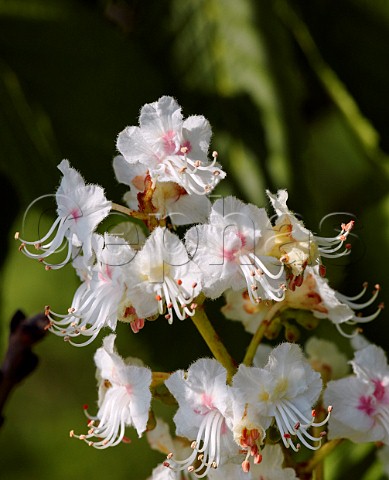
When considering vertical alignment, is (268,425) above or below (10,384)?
above

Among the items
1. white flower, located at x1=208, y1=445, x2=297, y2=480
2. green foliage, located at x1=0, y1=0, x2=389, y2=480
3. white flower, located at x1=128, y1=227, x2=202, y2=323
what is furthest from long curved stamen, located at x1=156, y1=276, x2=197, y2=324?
green foliage, located at x1=0, y1=0, x2=389, y2=480

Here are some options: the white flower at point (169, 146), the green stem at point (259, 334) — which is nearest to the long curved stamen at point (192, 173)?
the white flower at point (169, 146)

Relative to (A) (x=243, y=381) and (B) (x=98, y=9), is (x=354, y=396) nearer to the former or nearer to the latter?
(A) (x=243, y=381)

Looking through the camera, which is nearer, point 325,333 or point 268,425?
point 268,425

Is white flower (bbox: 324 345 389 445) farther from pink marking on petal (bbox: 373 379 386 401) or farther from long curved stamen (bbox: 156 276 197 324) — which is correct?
long curved stamen (bbox: 156 276 197 324)

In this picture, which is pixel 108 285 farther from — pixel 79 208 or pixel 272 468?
pixel 272 468

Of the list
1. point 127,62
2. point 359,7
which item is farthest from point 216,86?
point 359,7

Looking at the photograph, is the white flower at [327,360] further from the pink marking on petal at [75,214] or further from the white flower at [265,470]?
the pink marking on petal at [75,214]
